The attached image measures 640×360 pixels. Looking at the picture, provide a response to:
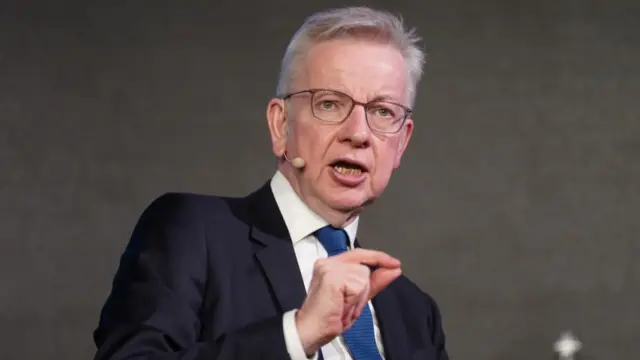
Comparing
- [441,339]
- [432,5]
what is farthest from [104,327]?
[432,5]

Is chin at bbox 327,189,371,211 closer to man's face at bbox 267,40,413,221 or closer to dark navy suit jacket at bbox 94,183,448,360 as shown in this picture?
man's face at bbox 267,40,413,221

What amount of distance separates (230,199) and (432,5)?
1.23m

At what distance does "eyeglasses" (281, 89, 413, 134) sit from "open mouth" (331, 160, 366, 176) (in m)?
0.07

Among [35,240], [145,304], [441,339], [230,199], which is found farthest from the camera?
[35,240]

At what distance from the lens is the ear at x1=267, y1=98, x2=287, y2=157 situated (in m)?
1.65

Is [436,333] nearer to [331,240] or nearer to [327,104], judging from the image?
[331,240]

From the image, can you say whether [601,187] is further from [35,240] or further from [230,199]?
[35,240]

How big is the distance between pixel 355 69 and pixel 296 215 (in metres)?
0.28

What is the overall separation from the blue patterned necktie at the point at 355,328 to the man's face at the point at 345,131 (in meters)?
0.05

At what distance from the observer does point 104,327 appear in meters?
1.37

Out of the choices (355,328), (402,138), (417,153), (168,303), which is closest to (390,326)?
(355,328)

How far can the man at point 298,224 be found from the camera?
137 cm

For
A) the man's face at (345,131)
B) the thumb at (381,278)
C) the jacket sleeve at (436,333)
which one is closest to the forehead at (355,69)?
the man's face at (345,131)

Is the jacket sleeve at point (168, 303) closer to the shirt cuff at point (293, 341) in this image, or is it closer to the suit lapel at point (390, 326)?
the shirt cuff at point (293, 341)
